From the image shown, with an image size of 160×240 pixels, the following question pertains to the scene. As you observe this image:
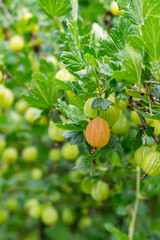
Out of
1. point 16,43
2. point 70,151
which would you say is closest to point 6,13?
point 16,43

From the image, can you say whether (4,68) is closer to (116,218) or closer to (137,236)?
(137,236)

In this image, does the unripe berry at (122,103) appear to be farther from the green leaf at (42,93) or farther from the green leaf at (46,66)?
the green leaf at (46,66)

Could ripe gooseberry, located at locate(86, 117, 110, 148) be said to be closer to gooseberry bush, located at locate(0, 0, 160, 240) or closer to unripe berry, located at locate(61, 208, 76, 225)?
gooseberry bush, located at locate(0, 0, 160, 240)

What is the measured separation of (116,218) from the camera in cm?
168

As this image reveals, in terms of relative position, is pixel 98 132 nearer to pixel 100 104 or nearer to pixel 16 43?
pixel 100 104

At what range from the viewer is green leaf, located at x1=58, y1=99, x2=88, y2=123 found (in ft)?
2.00

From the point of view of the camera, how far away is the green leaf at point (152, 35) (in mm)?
465

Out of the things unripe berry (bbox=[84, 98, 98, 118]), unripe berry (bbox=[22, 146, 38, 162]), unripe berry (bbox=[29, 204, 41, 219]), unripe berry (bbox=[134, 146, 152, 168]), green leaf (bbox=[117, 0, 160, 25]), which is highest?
green leaf (bbox=[117, 0, 160, 25])

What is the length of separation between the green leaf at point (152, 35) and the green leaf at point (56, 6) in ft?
1.32

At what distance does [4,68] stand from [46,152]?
25.8 inches

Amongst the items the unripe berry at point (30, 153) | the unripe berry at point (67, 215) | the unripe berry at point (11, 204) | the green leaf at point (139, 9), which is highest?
the green leaf at point (139, 9)

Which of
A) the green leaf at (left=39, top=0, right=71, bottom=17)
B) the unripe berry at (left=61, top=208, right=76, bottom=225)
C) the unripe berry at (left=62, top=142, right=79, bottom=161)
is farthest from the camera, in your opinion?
the unripe berry at (left=61, top=208, right=76, bottom=225)

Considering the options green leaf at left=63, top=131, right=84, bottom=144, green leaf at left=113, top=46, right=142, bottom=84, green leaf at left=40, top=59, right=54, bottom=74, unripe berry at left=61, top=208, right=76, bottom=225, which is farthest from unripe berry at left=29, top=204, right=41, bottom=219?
green leaf at left=113, top=46, right=142, bottom=84

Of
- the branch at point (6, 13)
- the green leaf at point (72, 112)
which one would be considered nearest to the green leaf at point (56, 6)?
the green leaf at point (72, 112)
